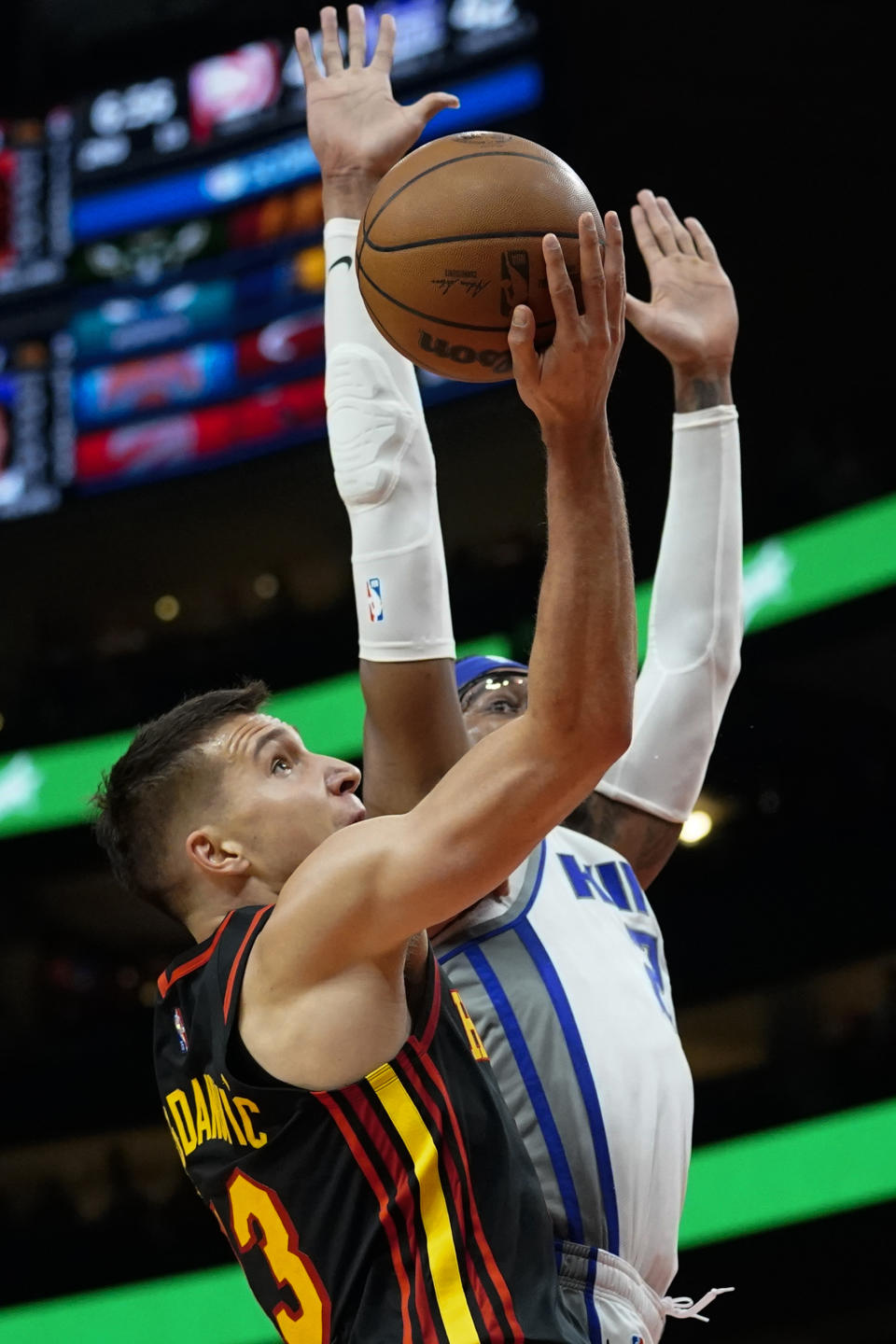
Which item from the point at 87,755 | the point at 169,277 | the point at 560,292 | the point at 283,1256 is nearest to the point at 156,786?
the point at 283,1256

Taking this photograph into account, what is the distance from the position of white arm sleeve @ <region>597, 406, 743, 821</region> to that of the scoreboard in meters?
6.28

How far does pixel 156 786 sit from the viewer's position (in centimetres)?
252

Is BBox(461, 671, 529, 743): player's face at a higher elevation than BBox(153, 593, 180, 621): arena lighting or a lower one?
lower

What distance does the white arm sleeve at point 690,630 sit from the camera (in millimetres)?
3258

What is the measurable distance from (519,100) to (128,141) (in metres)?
2.85

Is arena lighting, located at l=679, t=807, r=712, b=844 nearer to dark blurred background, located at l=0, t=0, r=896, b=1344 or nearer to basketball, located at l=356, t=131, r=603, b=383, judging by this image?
dark blurred background, located at l=0, t=0, r=896, b=1344

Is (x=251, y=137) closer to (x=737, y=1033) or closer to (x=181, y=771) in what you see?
(x=737, y=1033)

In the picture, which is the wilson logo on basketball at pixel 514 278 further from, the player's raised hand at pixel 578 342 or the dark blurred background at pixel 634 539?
the dark blurred background at pixel 634 539

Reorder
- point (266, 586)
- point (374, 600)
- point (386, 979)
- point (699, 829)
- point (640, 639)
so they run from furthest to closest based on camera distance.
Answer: point (266, 586) → point (640, 639) → point (699, 829) → point (374, 600) → point (386, 979)

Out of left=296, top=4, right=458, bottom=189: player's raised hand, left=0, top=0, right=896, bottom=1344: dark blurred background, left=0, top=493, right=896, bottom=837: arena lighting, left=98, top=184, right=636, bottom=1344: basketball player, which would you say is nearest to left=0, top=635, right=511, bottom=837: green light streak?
left=0, top=493, right=896, bottom=837: arena lighting

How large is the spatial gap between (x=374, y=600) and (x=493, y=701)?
27.6 inches

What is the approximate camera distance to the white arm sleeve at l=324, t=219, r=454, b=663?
2625 mm

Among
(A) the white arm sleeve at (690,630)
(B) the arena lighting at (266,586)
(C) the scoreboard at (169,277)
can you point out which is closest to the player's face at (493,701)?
(A) the white arm sleeve at (690,630)

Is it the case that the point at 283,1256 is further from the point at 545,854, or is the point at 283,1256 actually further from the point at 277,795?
the point at 545,854
